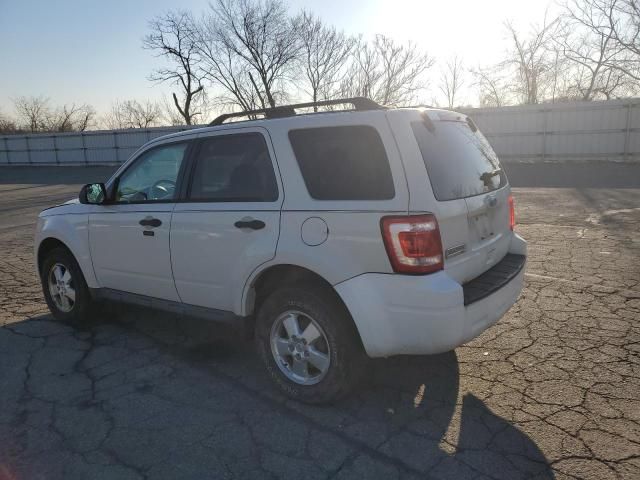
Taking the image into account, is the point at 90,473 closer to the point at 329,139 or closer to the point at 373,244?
the point at 373,244

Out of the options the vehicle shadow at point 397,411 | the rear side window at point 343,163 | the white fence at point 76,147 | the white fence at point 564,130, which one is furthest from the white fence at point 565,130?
the rear side window at point 343,163

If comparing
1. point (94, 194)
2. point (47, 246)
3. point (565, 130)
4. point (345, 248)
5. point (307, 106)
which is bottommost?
point (47, 246)

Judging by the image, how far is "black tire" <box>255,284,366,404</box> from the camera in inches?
111

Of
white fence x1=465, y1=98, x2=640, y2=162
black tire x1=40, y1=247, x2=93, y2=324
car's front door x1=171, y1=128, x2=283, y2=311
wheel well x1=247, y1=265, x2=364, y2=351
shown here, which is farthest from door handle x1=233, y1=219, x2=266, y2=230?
white fence x1=465, y1=98, x2=640, y2=162

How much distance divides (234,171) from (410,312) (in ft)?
5.28

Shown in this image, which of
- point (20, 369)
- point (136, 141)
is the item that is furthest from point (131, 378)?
point (136, 141)

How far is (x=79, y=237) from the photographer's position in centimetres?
433

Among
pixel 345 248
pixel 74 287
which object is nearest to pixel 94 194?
pixel 74 287

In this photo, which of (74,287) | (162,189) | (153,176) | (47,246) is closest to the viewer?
(162,189)

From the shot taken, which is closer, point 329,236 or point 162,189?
point 329,236

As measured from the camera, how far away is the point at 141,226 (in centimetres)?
381

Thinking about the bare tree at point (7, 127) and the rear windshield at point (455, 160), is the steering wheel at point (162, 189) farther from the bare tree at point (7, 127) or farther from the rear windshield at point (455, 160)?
the bare tree at point (7, 127)

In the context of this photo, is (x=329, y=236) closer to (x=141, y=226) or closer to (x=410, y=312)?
(x=410, y=312)

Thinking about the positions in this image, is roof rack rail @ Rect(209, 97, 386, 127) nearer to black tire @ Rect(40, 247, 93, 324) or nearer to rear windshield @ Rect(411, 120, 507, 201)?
rear windshield @ Rect(411, 120, 507, 201)
